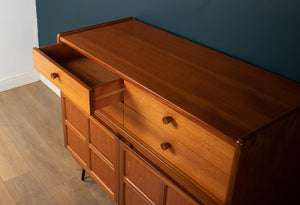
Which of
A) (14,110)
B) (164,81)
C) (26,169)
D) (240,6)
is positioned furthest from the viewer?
(14,110)

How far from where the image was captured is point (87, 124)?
1548 millimetres

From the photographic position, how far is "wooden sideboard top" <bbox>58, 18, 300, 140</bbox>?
0.99 meters

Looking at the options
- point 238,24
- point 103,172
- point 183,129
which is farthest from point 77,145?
point 238,24

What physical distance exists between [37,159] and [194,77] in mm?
1200

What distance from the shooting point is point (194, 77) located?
1183mm

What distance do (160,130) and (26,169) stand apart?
1074 millimetres

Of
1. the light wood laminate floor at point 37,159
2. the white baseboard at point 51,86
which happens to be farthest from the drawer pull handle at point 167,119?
the white baseboard at point 51,86

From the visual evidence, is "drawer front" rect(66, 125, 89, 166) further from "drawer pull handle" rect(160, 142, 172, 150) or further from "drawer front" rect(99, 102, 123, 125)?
"drawer pull handle" rect(160, 142, 172, 150)

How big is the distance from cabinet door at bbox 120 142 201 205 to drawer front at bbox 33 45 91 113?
0.25 m

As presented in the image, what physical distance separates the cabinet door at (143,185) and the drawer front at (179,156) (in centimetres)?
7

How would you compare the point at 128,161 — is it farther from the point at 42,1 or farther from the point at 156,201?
the point at 42,1

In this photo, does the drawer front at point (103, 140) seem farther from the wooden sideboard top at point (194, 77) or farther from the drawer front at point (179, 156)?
the wooden sideboard top at point (194, 77)

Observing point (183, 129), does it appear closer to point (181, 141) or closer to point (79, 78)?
point (181, 141)

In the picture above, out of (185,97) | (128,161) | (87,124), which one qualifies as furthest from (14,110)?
(185,97)
